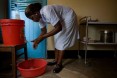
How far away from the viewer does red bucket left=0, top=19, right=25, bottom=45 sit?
1.54 m

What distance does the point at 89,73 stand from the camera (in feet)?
5.88

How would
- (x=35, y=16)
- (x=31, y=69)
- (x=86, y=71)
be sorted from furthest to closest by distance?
1. (x=86, y=71)
2. (x=35, y=16)
3. (x=31, y=69)

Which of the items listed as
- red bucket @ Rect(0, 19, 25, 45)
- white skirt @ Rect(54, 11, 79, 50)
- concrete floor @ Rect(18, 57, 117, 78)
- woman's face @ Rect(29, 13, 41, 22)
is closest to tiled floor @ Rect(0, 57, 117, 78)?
concrete floor @ Rect(18, 57, 117, 78)

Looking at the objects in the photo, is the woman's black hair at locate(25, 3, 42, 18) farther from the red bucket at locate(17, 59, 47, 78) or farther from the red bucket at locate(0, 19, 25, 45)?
the red bucket at locate(17, 59, 47, 78)

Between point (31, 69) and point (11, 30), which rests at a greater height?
point (11, 30)

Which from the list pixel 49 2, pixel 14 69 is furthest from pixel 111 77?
pixel 49 2

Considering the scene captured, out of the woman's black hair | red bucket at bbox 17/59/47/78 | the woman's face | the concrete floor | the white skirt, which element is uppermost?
the woman's black hair

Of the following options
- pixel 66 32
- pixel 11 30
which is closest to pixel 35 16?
pixel 11 30

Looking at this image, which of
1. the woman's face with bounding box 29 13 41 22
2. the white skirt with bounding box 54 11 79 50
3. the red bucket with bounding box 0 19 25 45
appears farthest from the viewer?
the white skirt with bounding box 54 11 79 50

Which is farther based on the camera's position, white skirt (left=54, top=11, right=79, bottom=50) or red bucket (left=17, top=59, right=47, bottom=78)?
white skirt (left=54, top=11, right=79, bottom=50)

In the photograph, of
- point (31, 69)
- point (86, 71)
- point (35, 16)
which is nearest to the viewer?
point (31, 69)

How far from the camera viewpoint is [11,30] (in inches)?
61.2

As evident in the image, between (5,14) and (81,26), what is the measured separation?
122cm

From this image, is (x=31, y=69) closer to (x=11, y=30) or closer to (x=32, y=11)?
(x=11, y=30)
